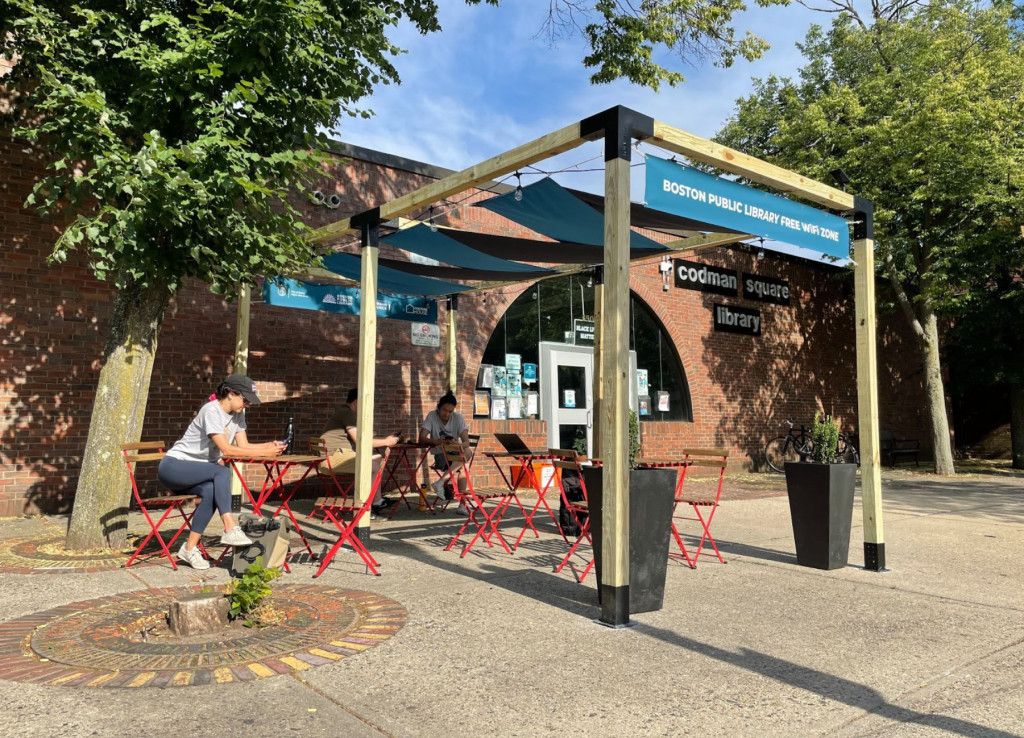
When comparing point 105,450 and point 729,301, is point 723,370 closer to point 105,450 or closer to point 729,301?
point 729,301

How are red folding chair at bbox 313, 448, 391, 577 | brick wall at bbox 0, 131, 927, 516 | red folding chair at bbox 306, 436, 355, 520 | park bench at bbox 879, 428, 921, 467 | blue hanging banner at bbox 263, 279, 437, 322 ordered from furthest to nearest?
park bench at bbox 879, 428, 921, 467 < blue hanging banner at bbox 263, 279, 437, 322 < brick wall at bbox 0, 131, 927, 516 < red folding chair at bbox 306, 436, 355, 520 < red folding chair at bbox 313, 448, 391, 577

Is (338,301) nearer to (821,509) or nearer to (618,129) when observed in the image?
(618,129)

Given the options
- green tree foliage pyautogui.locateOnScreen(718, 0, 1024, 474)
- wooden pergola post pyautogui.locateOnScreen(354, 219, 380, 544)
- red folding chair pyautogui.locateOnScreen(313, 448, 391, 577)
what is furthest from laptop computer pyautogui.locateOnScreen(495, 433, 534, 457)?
green tree foliage pyautogui.locateOnScreen(718, 0, 1024, 474)

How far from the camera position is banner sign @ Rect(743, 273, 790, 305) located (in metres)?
16.3

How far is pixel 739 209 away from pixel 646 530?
242 centimetres

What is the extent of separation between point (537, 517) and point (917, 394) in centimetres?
1581

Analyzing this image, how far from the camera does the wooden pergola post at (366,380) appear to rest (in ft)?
19.8

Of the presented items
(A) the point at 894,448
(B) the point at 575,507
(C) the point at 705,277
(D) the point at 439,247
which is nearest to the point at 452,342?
(D) the point at 439,247

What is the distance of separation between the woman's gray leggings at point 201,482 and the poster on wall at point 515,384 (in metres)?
6.98

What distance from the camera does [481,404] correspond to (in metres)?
12.0

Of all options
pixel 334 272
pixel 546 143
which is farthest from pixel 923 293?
pixel 546 143

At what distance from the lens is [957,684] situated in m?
3.34

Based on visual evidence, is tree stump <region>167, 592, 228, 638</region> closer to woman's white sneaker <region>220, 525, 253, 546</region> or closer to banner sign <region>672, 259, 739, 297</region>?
woman's white sneaker <region>220, 525, 253, 546</region>

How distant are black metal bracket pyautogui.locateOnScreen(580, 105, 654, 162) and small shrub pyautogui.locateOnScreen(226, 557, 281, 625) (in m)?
3.11
